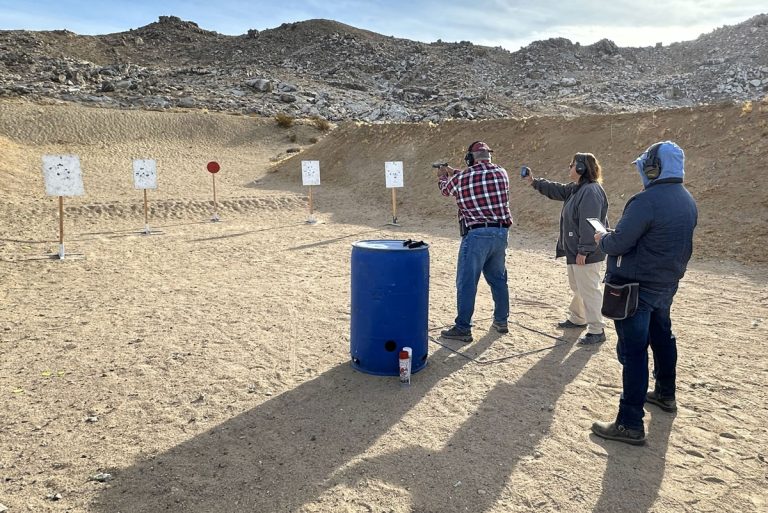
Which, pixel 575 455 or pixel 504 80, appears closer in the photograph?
pixel 575 455

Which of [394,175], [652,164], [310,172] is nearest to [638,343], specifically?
[652,164]

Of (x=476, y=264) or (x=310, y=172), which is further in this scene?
(x=310, y=172)

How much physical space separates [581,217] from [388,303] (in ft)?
6.37

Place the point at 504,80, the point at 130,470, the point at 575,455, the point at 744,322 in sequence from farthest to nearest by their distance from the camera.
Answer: the point at 504,80 < the point at 744,322 < the point at 575,455 < the point at 130,470

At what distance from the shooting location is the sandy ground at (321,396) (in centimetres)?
287

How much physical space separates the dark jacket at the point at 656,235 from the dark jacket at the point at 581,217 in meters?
1.38

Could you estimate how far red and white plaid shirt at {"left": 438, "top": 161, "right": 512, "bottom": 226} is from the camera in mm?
4586

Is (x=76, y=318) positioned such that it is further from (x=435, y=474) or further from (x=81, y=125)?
(x=81, y=125)

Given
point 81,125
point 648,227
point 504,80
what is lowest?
point 648,227

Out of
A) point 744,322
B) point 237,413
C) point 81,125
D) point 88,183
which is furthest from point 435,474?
point 81,125

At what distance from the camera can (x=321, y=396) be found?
3969mm

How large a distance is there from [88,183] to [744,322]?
17.6 m

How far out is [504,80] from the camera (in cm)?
5466

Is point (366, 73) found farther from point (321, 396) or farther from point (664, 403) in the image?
point (664, 403)
